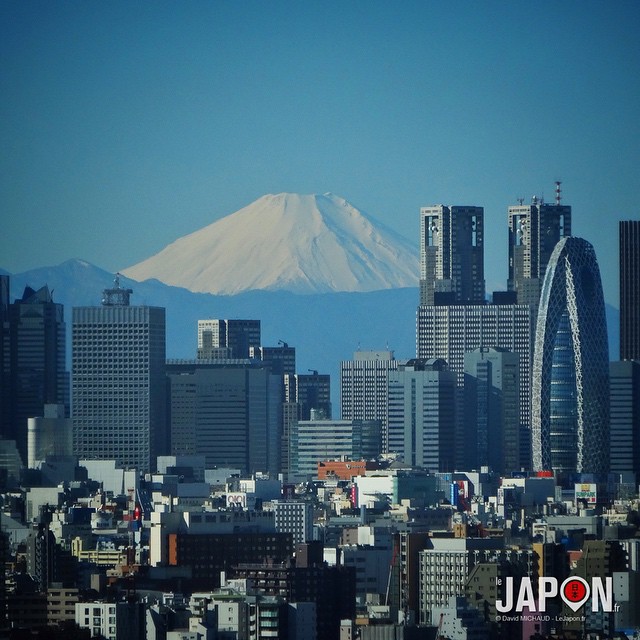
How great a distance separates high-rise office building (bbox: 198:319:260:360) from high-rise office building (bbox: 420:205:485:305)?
1004cm

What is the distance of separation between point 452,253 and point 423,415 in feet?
69.0

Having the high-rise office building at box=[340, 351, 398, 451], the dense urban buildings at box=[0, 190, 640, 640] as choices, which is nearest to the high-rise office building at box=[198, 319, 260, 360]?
the dense urban buildings at box=[0, 190, 640, 640]

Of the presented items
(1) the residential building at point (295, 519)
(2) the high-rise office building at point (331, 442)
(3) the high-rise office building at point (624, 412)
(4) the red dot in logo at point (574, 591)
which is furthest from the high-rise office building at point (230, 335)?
(4) the red dot in logo at point (574, 591)

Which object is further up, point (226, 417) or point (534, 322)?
point (534, 322)

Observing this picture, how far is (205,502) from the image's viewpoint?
84438 mm

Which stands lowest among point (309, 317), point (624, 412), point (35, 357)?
point (624, 412)

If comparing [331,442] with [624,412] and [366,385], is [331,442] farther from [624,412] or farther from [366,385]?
[624,412]

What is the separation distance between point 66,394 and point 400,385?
16.8 metres

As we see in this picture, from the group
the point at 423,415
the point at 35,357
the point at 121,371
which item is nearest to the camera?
the point at 35,357

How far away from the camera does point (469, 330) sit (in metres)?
145

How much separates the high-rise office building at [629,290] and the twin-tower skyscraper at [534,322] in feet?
8.98

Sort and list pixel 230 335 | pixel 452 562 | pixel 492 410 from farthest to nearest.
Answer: pixel 230 335 < pixel 492 410 < pixel 452 562

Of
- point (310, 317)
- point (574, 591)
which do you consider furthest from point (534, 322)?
point (574, 591)

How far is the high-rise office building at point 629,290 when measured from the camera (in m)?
128
